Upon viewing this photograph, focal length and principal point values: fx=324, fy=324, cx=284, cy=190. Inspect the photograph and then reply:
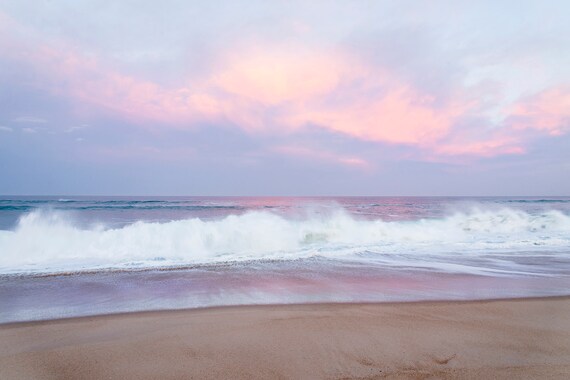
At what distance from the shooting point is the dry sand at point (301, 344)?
349 cm

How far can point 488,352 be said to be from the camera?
3.88 m

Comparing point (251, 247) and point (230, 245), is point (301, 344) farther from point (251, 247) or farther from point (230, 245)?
point (230, 245)

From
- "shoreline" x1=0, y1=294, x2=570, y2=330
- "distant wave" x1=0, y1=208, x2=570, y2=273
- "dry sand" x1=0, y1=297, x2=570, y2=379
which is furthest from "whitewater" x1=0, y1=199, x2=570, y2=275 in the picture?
"dry sand" x1=0, y1=297, x2=570, y2=379

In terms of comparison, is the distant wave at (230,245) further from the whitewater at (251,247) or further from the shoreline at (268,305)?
the shoreline at (268,305)

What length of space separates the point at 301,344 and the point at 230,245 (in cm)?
888

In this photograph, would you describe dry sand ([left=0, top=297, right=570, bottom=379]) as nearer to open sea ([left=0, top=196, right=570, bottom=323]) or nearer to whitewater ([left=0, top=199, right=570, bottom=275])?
open sea ([left=0, top=196, right=570, bottom=323])

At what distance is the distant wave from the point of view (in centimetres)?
987

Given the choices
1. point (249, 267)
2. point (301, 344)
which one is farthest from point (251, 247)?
point (301, 344)

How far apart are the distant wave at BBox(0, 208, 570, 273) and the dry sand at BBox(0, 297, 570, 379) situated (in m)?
4.42

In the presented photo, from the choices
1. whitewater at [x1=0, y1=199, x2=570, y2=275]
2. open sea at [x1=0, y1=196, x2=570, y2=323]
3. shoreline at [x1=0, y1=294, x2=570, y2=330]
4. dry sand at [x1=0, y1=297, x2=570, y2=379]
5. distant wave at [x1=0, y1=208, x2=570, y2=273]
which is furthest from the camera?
distant wave at [x1=0, y1=208, x2=570, y2=273]

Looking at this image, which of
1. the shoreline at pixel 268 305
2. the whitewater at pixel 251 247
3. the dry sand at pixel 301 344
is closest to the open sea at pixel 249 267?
the whitewater at pixel 251 247

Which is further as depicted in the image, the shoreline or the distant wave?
the distant wave

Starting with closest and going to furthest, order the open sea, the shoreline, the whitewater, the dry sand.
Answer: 1. the dry sand
2. the shoreline
3. the open sea
4. the whitewater

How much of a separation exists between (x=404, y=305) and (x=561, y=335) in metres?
2.08
